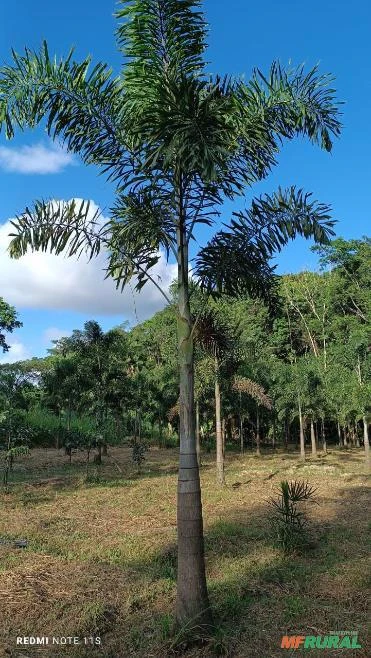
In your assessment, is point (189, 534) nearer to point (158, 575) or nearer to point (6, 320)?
point (158, 575)

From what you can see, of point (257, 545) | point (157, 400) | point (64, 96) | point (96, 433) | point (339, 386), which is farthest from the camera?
point (157, 400)

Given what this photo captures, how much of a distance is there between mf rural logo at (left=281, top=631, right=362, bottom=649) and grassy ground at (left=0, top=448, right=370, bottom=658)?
98mm

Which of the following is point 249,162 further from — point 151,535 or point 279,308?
point 151,535

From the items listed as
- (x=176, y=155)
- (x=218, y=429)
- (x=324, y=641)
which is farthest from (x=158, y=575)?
(x=218, y=429)

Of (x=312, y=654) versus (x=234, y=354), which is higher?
(x=234, y=354)

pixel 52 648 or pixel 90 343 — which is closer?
pixel 52 648

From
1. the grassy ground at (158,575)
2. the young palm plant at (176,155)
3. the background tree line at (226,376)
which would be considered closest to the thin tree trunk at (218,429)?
the background tree line at (226,376)

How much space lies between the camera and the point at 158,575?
7.77 meters

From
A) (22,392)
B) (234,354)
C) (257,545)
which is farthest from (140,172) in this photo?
(22,392)

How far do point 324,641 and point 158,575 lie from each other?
9.90 ft

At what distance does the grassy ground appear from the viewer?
579 cm

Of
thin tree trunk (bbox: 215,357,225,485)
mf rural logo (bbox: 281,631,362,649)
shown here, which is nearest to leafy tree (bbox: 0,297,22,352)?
thin tree trunk (bbox: 215,357,225,485)

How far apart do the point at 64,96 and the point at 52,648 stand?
21.1ft

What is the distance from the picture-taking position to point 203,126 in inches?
209
